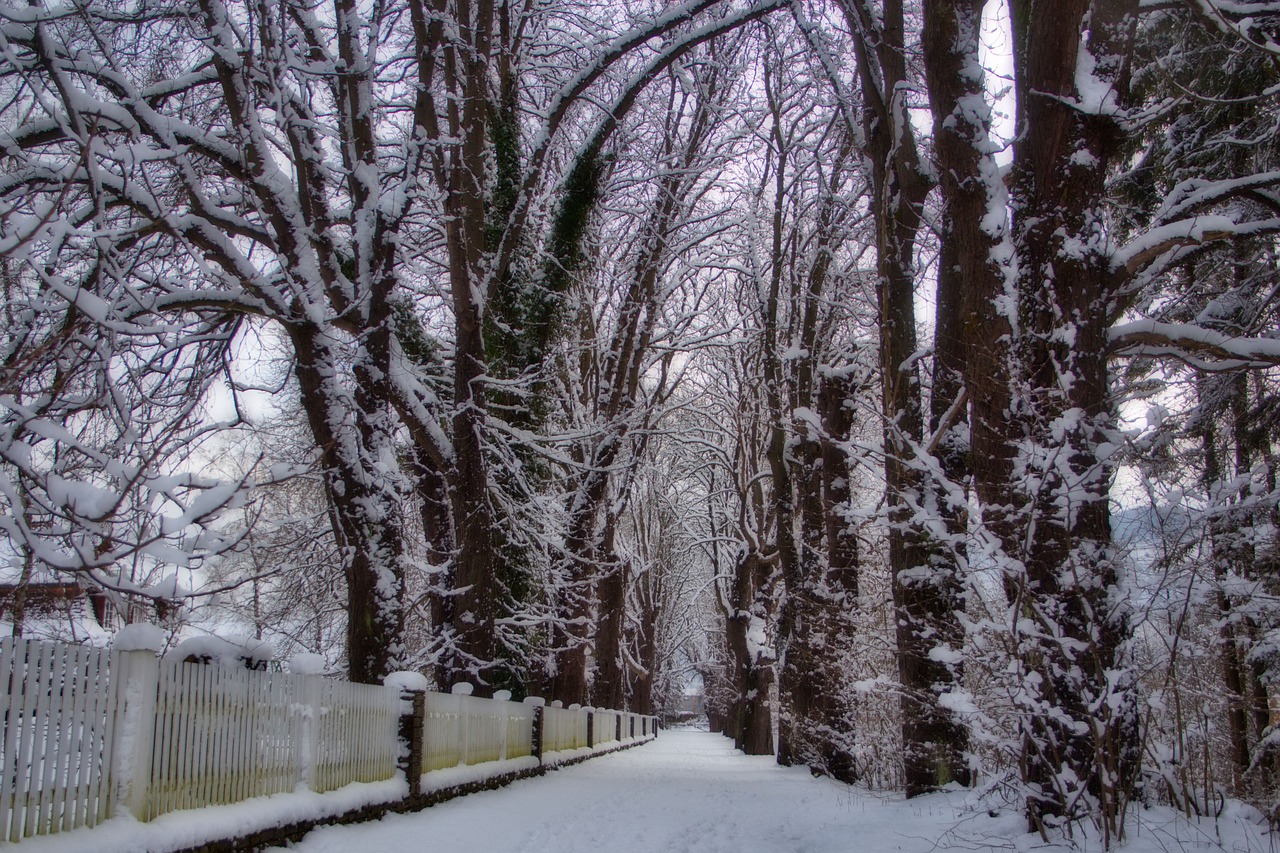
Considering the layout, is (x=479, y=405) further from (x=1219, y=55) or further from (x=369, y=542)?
(x=1219, y=55)

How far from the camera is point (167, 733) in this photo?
5.00m

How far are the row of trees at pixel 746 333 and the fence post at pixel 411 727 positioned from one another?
22.4 inches

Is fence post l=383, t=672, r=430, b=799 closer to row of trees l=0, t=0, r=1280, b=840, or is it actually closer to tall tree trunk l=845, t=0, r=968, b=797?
row of trees l=0, t=0, r=1280, b=840

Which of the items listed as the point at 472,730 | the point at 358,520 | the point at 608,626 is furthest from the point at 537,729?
the point at 608,626

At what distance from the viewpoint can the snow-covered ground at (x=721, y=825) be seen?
5.12 metres

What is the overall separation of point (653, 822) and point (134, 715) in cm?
475

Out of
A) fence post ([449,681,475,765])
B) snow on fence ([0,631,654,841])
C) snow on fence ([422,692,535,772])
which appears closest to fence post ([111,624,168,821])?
snow on fence ([0,631,654,841])

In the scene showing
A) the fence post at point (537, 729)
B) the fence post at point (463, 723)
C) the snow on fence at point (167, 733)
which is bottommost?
the fence post at point (537, 729)

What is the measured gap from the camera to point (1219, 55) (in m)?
11.1

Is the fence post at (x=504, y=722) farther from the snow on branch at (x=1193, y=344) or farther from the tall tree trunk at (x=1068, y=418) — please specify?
the snow on branch at (x=1193, y=344)

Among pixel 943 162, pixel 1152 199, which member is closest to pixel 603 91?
pixel 1152 199

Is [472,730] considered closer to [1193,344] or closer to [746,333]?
[1193,344]

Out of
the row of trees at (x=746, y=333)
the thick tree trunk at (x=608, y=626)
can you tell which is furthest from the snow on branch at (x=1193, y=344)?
→ the thick tree trunk at (x=608, y=626)

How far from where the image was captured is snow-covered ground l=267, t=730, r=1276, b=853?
512 cm
